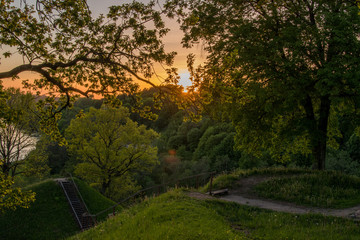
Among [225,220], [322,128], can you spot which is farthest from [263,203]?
[322,128]

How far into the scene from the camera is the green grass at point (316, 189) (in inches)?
580

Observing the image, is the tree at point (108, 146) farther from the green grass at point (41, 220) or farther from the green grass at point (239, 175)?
the green grass at point (239, 175)

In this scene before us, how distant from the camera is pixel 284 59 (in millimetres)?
16344

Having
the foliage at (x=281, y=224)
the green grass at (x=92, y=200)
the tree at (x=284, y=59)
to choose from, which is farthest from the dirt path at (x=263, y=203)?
the green grass at (x=92, y=200)

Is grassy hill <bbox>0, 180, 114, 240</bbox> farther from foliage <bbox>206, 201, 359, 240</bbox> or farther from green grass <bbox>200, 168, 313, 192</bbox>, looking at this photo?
foliage <bbox>206, 201, 359, 240</bbox>

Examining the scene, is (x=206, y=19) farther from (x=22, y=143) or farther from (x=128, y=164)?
(x=22, y=143)

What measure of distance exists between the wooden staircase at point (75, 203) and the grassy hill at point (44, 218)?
15.0 inches

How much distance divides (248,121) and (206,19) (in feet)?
25.6

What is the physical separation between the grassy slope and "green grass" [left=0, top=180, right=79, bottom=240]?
42.3 ft

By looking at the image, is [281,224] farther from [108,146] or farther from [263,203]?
[108,146]

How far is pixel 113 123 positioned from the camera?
3553 centimetres

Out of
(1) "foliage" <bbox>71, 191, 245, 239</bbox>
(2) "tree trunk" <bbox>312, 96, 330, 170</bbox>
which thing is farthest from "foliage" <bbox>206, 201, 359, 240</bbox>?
(2) "tree trunk" <bbox>312, 96, 330, 170</bbox>

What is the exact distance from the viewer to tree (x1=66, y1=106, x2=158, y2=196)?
34094mm

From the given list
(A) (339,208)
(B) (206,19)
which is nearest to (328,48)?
(B) (206,19)
